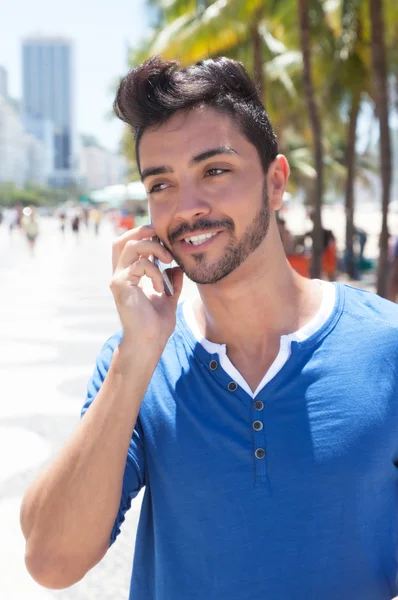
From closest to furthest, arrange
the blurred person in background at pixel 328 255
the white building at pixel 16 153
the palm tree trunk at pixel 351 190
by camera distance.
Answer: the blurred person in background at pixel 328 255, the palm tree trunk at pixel 351 190, the white building at pixel 16 153

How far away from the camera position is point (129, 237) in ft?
6.01

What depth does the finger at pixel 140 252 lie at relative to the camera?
1740 millimetres

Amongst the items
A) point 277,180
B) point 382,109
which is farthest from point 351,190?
point 277,180

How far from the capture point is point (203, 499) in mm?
1510

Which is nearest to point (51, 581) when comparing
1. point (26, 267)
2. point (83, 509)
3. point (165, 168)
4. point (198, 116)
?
point (83, 509)

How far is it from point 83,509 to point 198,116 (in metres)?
0.89

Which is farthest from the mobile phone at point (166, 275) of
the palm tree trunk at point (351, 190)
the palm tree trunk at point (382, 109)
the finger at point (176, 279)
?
the palm tree trunk at point (351, 190)

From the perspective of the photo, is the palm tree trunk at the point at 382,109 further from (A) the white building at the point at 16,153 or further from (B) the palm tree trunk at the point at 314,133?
(A) the white building at the point at 16,153

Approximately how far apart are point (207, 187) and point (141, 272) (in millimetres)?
245

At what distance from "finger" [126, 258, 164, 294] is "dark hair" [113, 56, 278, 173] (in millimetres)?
282

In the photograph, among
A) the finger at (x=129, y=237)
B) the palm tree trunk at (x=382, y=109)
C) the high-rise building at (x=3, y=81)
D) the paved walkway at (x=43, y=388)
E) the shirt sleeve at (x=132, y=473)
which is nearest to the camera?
the shirt sleeve at (x=132, y=473)

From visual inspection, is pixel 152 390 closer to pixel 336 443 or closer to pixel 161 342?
pixel 161 342

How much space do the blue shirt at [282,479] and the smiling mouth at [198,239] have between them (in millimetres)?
303

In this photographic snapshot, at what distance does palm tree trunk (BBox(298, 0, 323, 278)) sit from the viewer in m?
13.6
